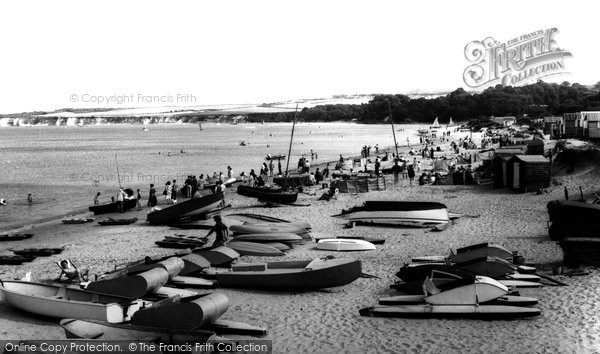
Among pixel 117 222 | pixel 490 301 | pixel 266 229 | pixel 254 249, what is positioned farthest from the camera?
pixel 117 222

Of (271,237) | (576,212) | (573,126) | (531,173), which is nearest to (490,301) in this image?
(576,212)

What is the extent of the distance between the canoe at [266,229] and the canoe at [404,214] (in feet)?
9.84

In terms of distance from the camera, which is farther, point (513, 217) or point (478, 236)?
point (513, 217)

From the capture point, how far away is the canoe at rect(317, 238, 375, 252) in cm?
1727

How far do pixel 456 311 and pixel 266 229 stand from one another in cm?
874

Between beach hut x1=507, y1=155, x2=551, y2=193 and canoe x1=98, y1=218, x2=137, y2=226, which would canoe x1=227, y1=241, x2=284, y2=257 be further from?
beach hut x1=507, y1=155, x2=551, y2=193

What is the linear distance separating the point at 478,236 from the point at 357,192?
524 inches

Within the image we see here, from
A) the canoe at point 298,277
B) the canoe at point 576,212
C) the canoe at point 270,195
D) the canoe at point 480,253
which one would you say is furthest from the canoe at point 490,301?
the canoe at point 270,195

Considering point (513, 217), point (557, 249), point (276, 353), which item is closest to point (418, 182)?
point (513, 217)

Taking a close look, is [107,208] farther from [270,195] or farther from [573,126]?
[573,126]

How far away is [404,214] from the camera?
69.9ft

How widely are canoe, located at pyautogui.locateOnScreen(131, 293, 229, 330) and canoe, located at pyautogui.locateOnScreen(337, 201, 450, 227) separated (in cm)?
1205

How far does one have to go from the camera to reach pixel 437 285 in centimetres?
1228

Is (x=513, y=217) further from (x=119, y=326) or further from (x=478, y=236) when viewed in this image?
(x=119, y=326)
